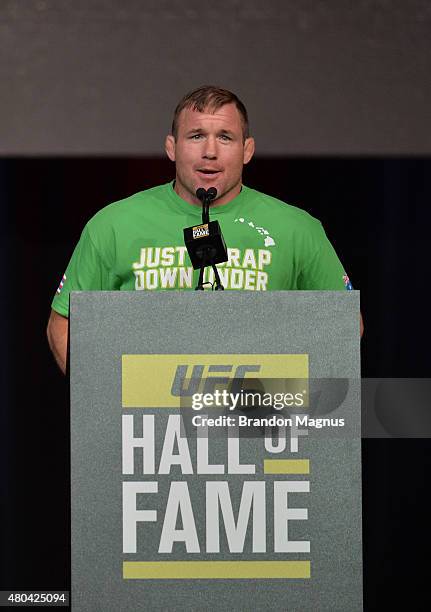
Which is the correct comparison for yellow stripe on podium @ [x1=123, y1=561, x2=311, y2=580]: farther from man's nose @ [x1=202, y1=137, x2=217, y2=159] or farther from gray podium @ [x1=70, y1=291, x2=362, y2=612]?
man's nose @ [x1=202, y1=137, x2=217, y2=159]

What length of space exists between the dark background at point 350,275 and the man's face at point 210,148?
90 centimetres

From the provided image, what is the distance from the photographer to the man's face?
2.69 m

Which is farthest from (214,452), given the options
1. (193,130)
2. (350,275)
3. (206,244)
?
(350,275)

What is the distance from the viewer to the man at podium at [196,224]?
2688 mm

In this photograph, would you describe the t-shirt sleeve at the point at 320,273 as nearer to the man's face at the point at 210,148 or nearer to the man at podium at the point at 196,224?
the man at podium at the point at 196,224

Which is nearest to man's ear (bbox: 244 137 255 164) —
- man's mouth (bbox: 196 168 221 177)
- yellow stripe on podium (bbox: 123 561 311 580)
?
man's mouth (bbox: 196 168 221 177)

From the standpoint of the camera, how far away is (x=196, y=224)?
9.13 ft

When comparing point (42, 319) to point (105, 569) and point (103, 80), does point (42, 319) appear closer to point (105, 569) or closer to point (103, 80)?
point (103, 80)

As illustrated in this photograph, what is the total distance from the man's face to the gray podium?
87cm

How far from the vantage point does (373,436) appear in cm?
369

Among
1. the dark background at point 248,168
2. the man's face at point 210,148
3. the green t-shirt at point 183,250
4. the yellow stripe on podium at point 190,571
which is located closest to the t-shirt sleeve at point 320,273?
the green t-shirt at point 183,250

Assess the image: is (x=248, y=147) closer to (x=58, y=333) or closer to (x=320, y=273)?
(x=320, y=273)

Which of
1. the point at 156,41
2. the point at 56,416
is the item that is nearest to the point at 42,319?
the point at 56,416

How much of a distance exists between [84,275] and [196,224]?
0.30 m
